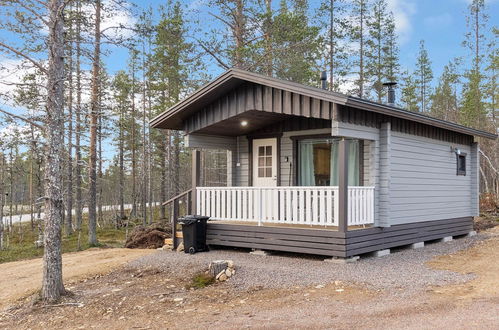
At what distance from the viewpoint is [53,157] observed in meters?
6.09

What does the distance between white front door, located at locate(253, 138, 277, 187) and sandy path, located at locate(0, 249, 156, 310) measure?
337 cm

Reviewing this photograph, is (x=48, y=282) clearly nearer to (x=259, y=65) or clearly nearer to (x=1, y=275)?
(x=1, y=275)

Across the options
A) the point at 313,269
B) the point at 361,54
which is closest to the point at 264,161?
the point at 313,269

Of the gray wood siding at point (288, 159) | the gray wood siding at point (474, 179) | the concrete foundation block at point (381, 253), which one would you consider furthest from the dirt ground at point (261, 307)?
the gray wood siding at point (474, 179)

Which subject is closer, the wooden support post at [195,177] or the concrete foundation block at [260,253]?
the concrete foundation block at [260,253]

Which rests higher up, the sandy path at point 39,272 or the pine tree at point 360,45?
the pine tree at point 360,45

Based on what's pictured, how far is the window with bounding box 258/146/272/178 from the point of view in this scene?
34.8 feet

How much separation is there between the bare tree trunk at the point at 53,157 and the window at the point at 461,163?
9768 mm

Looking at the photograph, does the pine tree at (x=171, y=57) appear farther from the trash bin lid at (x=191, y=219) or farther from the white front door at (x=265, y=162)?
the trash bin lid at (x=191, y=219)

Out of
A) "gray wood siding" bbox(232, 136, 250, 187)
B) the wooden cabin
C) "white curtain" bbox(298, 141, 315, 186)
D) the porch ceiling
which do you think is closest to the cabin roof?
the wooden cabin

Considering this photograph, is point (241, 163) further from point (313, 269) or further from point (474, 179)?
point (474, 179)

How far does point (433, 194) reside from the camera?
1048cm

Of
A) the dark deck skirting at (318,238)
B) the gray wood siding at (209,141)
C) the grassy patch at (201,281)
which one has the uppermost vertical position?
the gray wood siding at (209,141)

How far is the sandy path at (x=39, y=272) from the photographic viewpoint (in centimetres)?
736
